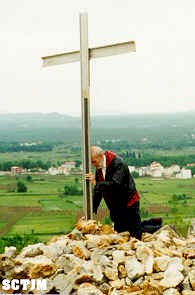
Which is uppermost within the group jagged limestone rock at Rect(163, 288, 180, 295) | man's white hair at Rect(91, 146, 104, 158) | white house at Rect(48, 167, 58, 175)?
man's white hair at Rect(91, 146, 104, 158)

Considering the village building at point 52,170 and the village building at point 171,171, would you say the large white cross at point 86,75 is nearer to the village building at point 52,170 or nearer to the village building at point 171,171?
the village building at point 171,171

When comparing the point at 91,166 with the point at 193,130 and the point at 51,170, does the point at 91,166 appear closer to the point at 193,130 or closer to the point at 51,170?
the point at 51,170

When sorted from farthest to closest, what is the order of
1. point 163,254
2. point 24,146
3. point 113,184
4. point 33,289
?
point 24,146 → point 113,184 → point 163,254 → point 33,289

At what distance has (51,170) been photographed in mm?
9547

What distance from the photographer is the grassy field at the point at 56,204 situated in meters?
7.56

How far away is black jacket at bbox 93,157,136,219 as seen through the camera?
6012 millimetres

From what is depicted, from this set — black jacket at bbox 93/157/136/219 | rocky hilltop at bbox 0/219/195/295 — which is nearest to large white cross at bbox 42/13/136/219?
black jacket at bbox 93/157/136/219

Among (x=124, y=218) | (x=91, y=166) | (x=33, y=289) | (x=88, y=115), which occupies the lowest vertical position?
(x=33, y=289)

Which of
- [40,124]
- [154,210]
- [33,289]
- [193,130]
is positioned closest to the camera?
[33,289]

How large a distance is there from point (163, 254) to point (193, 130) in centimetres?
753

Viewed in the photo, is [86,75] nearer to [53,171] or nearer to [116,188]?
[116,188]

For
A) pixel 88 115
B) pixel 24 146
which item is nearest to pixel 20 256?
pixel 88 115

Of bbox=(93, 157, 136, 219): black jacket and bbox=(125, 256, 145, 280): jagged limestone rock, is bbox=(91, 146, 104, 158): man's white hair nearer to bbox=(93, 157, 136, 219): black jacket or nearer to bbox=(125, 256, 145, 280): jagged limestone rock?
bbox=(93, 157, 136, 219): black jacket

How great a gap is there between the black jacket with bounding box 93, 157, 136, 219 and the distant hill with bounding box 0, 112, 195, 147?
10.5 ft
